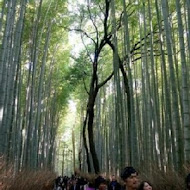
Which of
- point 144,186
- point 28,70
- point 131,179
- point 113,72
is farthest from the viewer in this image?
point 28,70

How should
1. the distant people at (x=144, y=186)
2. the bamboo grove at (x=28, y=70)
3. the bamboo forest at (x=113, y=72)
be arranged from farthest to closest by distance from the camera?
the bamboo grove at (x=28, y=70)
the bamboo forest at (x=113, y=72)
the distant people at (x=144, y=186)

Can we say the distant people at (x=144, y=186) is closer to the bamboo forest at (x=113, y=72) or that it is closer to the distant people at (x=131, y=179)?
the distant people at (x=131, y=179)

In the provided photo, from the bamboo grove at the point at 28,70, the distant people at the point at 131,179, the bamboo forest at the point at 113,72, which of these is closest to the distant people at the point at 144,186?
the distant people at the point at 131,179

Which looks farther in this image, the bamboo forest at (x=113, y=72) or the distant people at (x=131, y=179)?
the bamboo forest at (x=113, y=72)

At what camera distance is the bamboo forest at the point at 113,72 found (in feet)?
16.3

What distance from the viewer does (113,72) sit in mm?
8812

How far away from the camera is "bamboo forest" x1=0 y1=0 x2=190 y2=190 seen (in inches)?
196

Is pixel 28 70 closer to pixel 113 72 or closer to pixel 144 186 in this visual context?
pixel 113 72

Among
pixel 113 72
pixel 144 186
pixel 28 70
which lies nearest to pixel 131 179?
pixel 144 186

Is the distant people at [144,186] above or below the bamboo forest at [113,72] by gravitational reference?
below

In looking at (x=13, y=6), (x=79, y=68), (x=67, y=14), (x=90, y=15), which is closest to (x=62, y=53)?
(x=79, y=68)

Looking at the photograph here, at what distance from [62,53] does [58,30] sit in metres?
2.63

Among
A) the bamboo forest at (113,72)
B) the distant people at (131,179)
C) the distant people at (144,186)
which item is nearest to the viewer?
the distant people at (144,186)

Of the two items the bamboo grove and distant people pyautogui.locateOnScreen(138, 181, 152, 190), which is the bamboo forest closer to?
the bamboo grove
